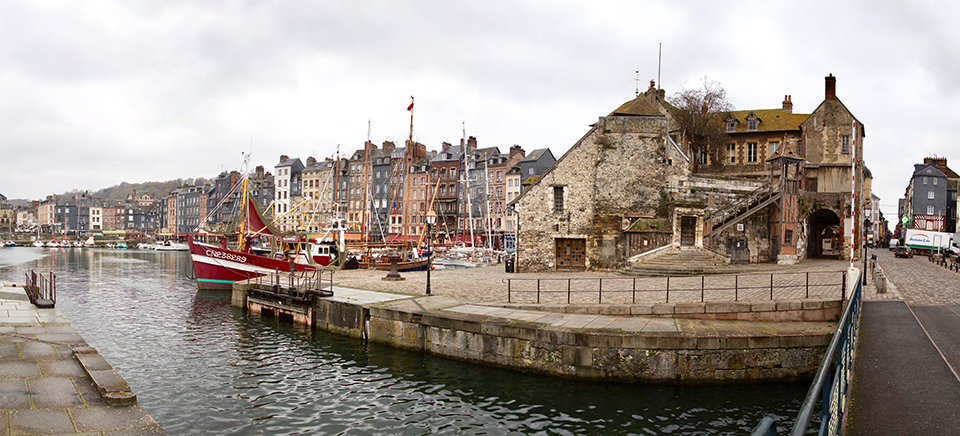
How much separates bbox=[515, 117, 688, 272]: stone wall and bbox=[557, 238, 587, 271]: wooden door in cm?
30

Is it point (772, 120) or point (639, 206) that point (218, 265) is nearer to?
point (639, 206)

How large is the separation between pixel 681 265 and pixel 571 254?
632cm

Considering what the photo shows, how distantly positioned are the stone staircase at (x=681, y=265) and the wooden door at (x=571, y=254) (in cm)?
297

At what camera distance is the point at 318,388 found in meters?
12.5

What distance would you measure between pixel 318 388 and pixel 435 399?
2.81m

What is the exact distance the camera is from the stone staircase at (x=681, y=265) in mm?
24469

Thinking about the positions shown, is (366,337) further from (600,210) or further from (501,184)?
(501,184)

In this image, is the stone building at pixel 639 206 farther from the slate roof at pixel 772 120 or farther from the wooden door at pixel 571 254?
the slate roof at pixel 772 120

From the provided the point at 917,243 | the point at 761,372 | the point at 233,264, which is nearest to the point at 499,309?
the point at 761,372

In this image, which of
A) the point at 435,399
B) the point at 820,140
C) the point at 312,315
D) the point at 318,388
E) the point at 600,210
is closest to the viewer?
the point at 435,399

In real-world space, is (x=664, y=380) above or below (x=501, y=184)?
below

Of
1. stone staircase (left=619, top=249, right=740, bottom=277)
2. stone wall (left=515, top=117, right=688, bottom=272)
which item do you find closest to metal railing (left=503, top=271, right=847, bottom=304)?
stone staircase (left=619, top=249, right=740, bottom=277)

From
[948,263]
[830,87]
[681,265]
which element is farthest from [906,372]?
[830,87]

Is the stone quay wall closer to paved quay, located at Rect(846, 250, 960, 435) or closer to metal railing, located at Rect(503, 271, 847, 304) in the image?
metal railing, located at Rect(503, 271, 847, 304)
